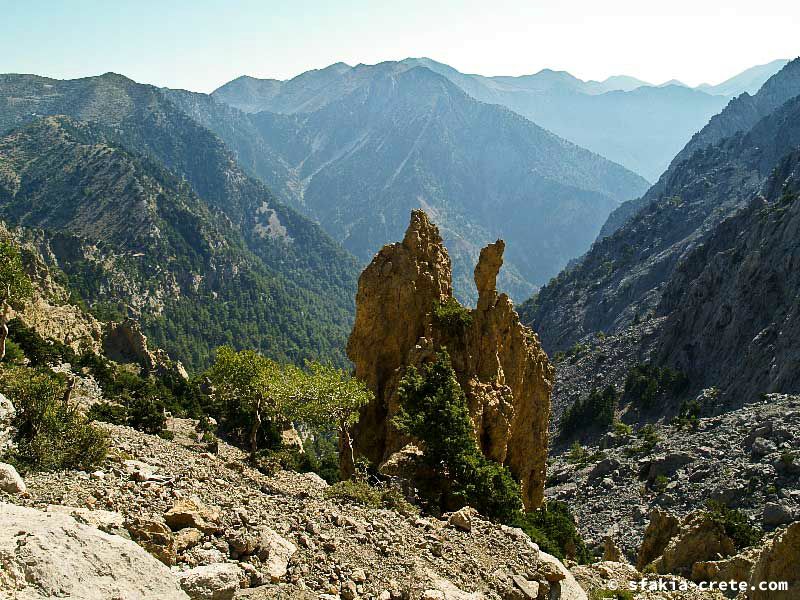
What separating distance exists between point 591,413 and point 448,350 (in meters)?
70.4

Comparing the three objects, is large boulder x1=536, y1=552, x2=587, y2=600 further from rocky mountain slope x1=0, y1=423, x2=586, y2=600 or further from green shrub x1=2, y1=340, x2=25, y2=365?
green shrub x1=2, y1=340, x2=25, y2=365

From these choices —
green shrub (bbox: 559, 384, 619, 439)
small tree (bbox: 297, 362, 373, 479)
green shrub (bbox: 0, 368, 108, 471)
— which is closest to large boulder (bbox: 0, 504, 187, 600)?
green shrub (bbox: 0, 368, 108, 471)

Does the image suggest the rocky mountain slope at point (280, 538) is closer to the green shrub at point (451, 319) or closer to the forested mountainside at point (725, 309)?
the green shrub at point (451, 319)

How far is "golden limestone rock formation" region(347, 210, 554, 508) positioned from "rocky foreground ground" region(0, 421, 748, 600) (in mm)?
14240

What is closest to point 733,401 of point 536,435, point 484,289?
point 536,435

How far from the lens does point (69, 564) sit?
36.3ft

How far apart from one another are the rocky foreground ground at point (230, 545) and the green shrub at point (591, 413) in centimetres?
7924

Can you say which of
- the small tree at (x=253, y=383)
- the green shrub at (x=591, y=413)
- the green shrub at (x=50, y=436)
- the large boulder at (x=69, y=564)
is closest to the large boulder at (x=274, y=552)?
the large boulder at (x=69, y=564)

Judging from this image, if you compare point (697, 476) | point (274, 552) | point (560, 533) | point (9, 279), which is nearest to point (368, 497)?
point (274, 552)

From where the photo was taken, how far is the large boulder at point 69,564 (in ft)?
34.7

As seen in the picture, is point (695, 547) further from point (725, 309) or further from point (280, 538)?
point (725, 309)

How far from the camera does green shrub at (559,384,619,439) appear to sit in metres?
101

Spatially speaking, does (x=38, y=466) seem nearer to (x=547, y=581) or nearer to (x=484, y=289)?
(x=547, y=581)

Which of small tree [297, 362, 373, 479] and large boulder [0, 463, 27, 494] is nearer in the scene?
large boulder [0, 463, 27, 494]
